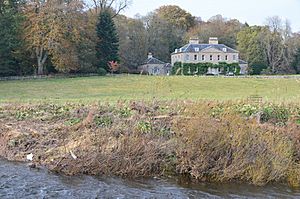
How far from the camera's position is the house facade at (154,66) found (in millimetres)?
79750

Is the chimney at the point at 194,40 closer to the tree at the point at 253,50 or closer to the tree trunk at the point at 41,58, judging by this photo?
the tree at the point at 253,50

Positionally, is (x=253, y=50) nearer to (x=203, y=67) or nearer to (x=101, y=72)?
(x=203, y=67)

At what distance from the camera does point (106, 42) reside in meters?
66.5

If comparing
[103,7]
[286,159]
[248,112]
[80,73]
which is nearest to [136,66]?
[103,7]

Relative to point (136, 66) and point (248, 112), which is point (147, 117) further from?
point (136, 66)

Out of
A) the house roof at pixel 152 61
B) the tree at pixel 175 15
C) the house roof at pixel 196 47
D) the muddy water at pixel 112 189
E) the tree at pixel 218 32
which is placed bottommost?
the muddy water at pixel 112 189

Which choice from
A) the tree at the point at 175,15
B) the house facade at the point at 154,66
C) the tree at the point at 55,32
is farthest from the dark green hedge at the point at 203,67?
the tree at the point at 55,32

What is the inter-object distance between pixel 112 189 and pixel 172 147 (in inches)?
117

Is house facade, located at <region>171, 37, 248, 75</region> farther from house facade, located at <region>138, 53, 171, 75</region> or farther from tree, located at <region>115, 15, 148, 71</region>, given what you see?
tree, located at <region>115, 15, 148, 71</region>

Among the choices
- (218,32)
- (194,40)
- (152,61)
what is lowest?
(152,61)

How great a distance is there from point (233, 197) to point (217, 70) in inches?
2885

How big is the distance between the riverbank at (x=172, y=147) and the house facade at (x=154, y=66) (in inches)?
2449

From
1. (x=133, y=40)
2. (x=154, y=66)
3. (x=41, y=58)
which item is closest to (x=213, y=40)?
(x=154, y=66)

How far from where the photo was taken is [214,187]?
11.8 metres
